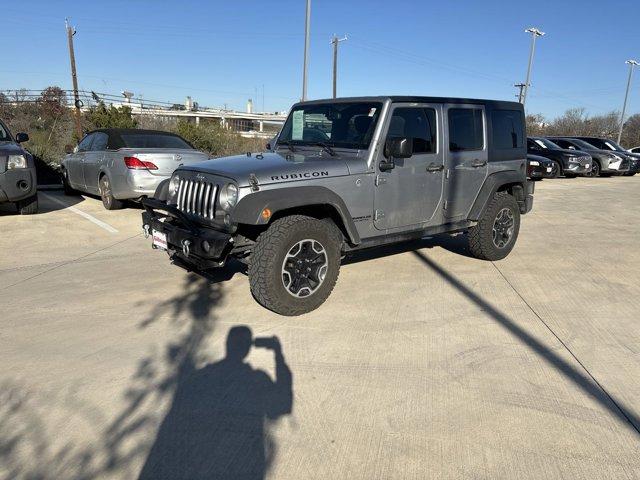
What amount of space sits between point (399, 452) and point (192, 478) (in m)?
1.00

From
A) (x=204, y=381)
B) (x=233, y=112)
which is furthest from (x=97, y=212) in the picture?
(x=233, y=112)

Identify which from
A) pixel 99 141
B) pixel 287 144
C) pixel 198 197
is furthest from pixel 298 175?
pixel 99 141

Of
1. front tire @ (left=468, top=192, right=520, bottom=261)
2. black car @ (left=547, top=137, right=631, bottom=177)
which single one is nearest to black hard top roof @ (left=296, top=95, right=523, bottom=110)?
front tire @ (left=468, top=192, right=520, bottom=261)

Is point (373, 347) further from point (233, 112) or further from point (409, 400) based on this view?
point (233, 112)

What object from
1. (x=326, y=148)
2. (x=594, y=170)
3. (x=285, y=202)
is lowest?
(x=594, y=170)

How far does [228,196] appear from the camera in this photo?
13.1 ft

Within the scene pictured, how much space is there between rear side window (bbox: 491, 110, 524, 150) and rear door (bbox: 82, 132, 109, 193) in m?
6.44

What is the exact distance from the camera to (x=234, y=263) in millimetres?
5676

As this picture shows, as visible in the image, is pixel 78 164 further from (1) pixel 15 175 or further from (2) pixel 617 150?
(2) pixel 617 150

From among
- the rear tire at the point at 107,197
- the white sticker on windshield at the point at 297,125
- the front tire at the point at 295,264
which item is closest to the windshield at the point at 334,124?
the white sticker on windshield at the point at 297,125

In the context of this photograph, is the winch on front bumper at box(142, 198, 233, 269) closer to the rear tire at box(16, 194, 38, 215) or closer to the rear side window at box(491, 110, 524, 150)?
the rear side window at box(491, 110, 524, 150)

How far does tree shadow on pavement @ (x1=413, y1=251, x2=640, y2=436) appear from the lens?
2797 millimetres

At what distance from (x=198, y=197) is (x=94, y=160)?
5.49 meters

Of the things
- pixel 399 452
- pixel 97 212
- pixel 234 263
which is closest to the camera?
pixel 399 452
